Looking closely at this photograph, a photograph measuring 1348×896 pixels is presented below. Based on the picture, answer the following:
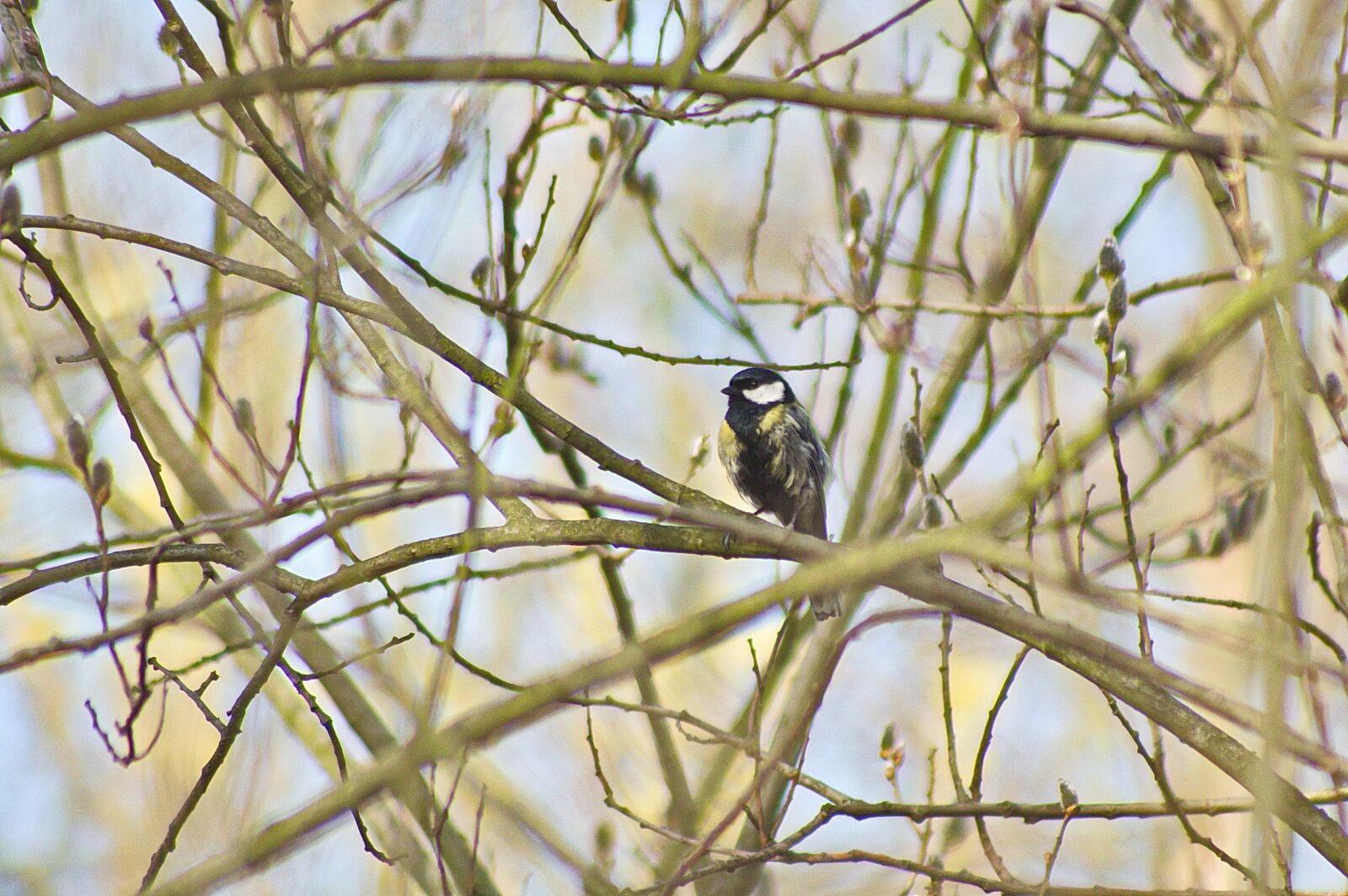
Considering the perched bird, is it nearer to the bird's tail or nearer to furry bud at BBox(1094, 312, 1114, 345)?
the bird's tail

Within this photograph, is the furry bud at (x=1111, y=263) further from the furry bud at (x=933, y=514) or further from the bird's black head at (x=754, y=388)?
the bird's black head at (x=754, y=388)

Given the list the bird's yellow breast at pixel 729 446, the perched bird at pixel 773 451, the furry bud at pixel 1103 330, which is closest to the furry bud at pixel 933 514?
the furry bud at pixel 1103 330

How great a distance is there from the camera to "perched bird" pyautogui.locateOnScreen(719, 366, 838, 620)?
4.71m

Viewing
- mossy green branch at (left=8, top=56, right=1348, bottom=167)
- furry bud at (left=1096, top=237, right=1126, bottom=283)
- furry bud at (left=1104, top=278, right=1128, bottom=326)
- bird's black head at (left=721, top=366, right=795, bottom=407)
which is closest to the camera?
mossy green branch at (left=8, top=56, right=1348, bottom=167)

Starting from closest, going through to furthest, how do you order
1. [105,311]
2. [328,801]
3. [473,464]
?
[328,801] → [473,464] → [105,311]

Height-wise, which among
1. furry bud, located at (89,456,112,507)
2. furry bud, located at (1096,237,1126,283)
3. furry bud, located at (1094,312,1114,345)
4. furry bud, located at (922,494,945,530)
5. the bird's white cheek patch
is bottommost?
furry bud, located at (89,456,112,507)

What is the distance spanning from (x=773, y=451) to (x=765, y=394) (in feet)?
1.08

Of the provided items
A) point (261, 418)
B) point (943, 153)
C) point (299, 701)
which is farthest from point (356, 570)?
point (261, 418)

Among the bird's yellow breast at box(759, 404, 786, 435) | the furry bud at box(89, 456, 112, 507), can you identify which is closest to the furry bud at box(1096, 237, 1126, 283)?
the furry bud at box(89, 456, 112, 507)

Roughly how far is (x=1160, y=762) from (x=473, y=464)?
1.32 m

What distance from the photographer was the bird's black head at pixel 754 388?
16.0 ft

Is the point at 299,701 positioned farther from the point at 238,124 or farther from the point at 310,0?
the point at 310,0

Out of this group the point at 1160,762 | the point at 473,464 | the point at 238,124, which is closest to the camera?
the point at 473,464

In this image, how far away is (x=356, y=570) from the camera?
2.29 m
